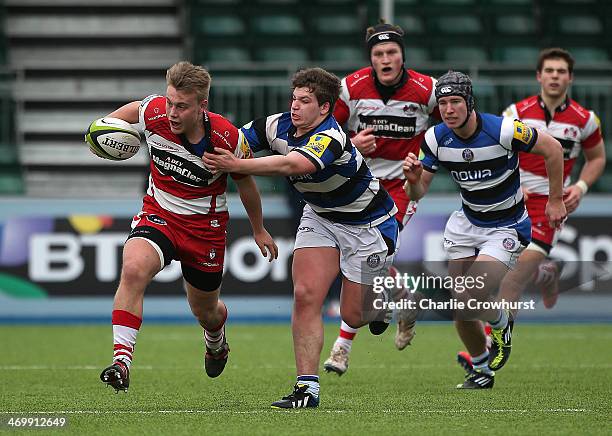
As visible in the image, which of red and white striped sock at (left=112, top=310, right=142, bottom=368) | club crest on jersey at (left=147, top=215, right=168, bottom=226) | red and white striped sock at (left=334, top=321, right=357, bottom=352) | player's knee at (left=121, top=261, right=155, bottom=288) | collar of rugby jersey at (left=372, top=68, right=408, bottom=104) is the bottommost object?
red and white striped sock at (left=334, top=321, right=357, bottom=352)

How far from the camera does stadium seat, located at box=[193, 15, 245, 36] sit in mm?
18484

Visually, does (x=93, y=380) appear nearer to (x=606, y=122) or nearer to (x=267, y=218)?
(x=267, y=218)

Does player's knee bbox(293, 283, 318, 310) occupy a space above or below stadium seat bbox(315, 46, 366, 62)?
below

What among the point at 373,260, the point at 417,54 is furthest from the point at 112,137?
the point at 417,54

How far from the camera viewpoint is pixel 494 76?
55.9ft

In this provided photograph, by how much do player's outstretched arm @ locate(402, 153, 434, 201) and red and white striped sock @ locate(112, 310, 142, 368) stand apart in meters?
1.90

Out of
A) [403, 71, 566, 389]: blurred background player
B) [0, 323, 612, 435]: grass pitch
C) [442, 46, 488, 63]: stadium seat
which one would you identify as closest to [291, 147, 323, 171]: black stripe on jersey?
[403, 71, 566, 389]: blurred background player

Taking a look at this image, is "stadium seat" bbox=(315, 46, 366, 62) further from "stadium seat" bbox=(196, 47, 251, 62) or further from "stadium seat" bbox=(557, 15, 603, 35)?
"stadium seat" bbox=(557, 15, 603, 35)

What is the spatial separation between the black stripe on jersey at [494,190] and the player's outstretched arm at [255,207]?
1.69m

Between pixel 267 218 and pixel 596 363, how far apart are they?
5.33 m

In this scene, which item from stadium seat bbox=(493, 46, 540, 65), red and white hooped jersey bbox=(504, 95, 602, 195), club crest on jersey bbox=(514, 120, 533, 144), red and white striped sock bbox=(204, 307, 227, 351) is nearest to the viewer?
club crest on jersey bbox=(514, 120, 533, 144)

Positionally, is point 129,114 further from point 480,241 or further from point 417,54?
point 417,54

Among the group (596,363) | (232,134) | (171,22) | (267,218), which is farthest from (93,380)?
(171,22)

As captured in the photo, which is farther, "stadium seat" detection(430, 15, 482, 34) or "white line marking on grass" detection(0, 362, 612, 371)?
"stadium seat" detection(430, 15, 482, 34)
